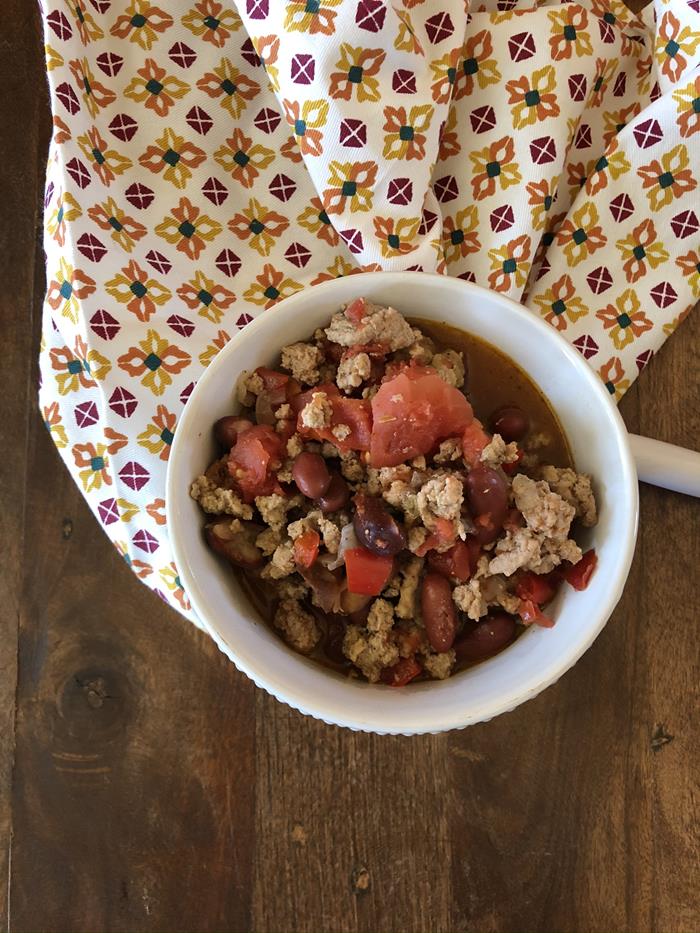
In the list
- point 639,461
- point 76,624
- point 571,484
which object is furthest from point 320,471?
point 76,624

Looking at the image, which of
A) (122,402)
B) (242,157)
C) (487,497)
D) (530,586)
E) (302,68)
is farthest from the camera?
(242,157)

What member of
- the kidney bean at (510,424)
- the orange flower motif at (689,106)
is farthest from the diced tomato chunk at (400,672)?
the orange flower motif at (689,106)

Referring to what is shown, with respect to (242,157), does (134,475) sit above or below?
below

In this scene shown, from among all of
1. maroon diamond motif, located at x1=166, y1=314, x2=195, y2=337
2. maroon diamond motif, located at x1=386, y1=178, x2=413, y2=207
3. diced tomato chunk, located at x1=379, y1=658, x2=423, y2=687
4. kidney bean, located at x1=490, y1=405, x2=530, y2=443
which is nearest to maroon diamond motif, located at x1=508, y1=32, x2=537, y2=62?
maroon diamond motif, located at x1=386, y1=178, x2=413, y2=207

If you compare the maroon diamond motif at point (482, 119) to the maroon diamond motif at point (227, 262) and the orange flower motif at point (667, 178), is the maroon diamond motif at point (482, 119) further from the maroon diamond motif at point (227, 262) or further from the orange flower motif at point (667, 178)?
the maroon diamond motif at point (227, 262)

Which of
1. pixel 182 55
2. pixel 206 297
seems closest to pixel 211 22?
pixel 182 55

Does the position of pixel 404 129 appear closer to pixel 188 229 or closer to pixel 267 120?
pixel 267 120
